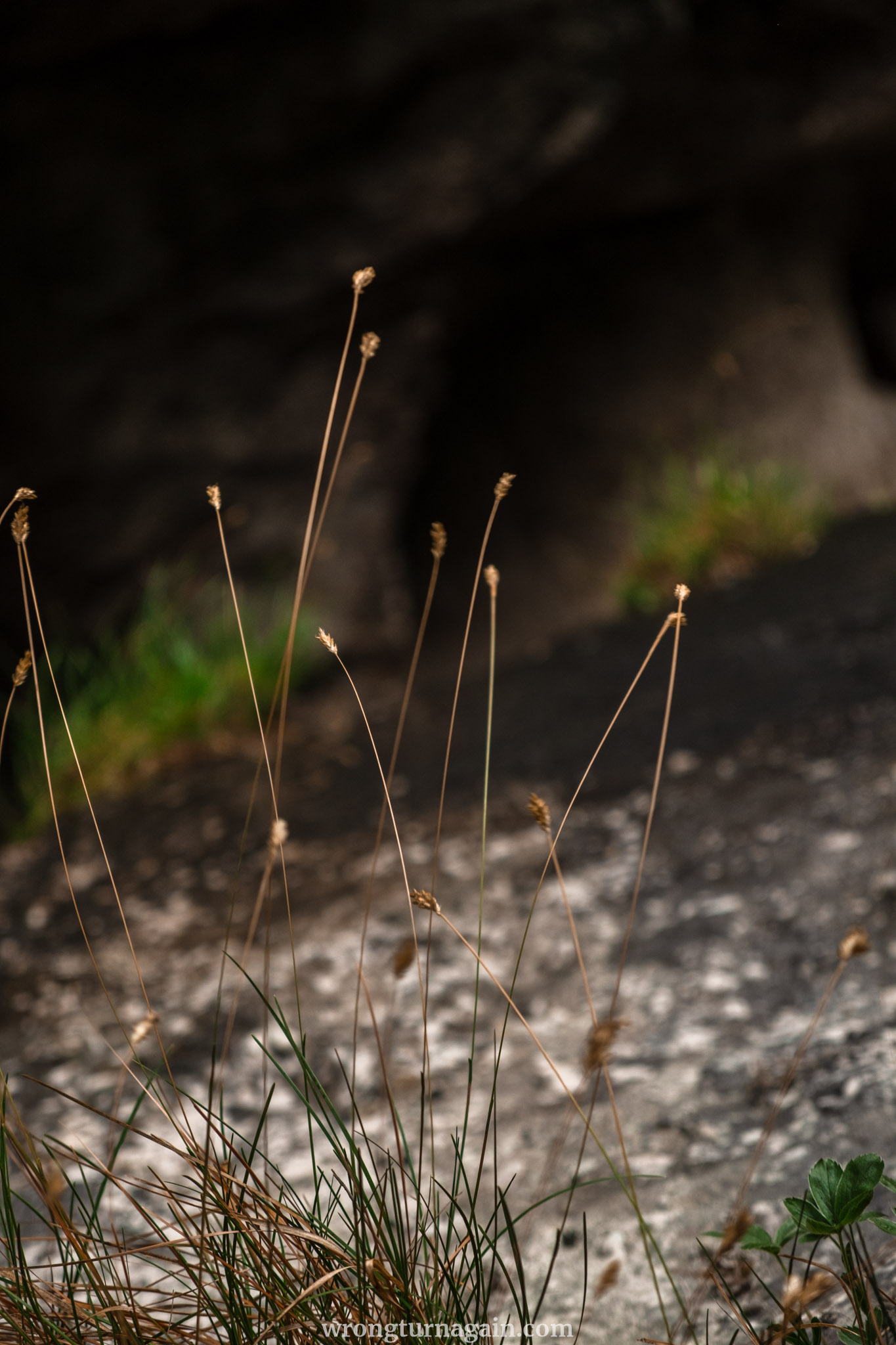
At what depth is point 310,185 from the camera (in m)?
Result: 3.63

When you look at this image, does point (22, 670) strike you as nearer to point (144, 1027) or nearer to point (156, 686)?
point (144, 1027)

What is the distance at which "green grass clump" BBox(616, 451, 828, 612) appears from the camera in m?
3.94

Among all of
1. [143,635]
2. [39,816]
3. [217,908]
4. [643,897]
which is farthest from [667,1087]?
[143,635]

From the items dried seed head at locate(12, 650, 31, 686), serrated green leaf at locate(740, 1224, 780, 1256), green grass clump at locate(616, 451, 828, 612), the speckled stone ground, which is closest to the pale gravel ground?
the speckled stone ground

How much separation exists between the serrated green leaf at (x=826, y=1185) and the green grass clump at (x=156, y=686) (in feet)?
8.81

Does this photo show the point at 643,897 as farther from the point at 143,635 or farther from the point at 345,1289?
the point at 143,635

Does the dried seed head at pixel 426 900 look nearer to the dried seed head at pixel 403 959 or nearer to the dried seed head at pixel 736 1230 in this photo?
the dried seed head at pixel 403 959

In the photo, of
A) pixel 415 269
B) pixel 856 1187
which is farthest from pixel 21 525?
pixel 415 269

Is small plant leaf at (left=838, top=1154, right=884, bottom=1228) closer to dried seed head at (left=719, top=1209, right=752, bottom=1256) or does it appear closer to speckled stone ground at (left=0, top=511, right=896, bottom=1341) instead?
dried seed head at (left=719, top=1209, right=752, bottom=1256)

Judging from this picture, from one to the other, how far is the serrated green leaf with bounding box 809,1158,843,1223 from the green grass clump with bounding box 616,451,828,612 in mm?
3084

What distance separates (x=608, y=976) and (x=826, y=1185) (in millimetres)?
1059

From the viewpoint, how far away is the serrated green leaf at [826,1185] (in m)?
0.86

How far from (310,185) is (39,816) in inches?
95.0

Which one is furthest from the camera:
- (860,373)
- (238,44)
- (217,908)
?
(860,373)
